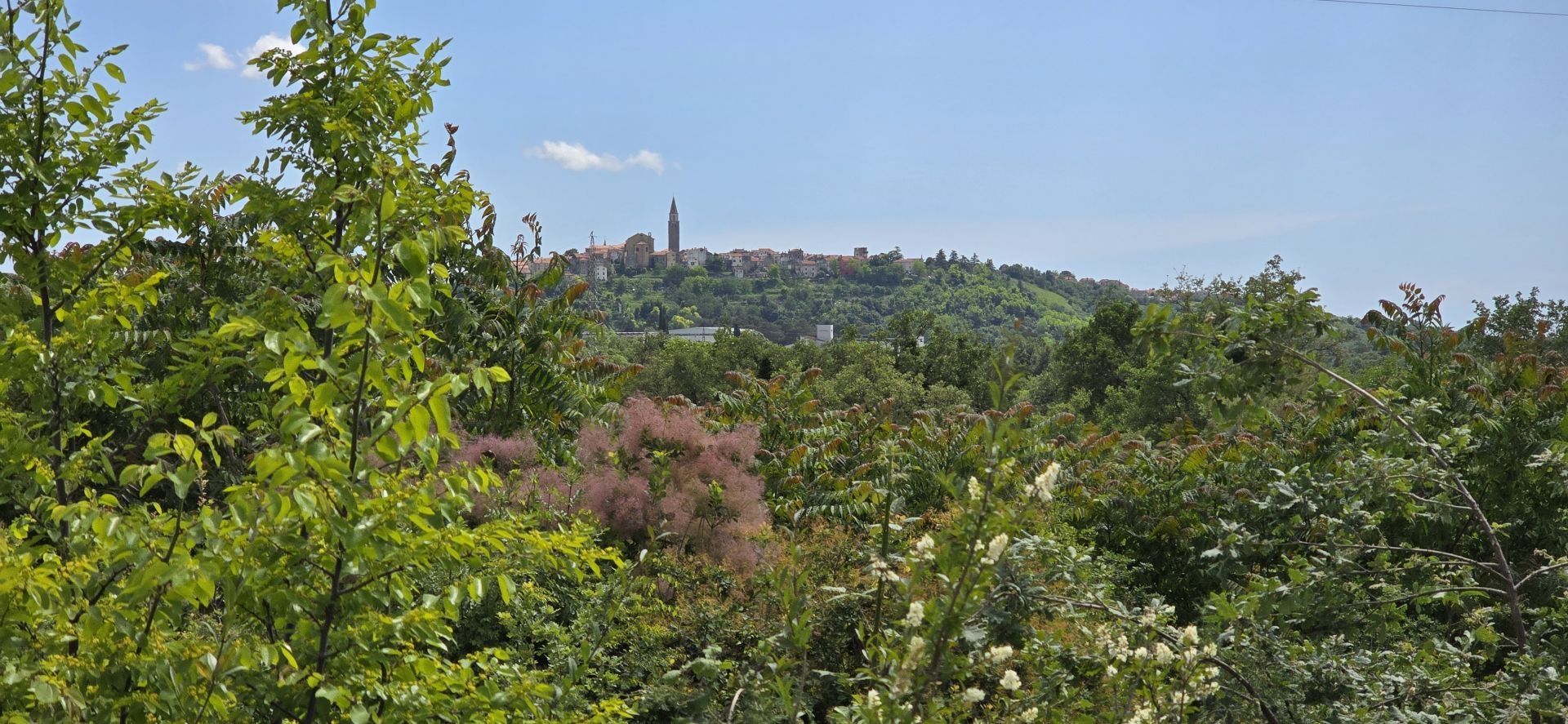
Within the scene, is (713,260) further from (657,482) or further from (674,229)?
(657,482)

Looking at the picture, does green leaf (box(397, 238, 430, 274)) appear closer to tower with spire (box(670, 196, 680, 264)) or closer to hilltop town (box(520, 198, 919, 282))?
hilltop town (box(520, 198, 919, 282))

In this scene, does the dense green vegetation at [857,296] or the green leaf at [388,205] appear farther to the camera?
the dense green vegetation at [857,296]

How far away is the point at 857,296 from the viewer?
12662 centimetres

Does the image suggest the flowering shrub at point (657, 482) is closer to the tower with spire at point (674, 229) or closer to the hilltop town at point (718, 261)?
the hilltop town at point (718, 261)

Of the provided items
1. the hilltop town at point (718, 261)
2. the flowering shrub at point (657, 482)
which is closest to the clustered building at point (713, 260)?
the hilltop town at point (718, 261)

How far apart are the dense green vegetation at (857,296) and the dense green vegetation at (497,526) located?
9243 centimetres

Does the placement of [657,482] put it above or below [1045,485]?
below

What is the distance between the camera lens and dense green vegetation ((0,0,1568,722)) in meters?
1.98

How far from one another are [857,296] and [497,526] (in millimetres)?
125098

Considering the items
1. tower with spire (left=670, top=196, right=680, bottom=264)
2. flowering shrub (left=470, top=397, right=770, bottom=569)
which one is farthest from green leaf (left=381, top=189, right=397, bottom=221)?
tower with spire (left=670, top=196, right=680, bottom=264)

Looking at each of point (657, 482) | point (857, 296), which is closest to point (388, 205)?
point (657, 482)

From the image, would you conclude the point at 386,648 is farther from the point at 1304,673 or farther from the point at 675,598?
the point at 675,598

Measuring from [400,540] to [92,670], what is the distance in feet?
2.27

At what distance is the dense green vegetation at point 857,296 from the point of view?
109312 millimetres
